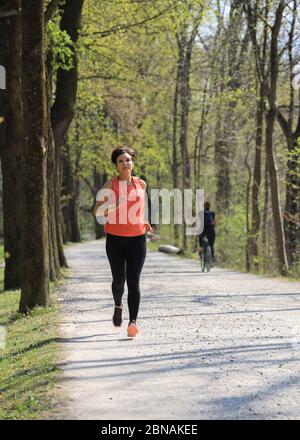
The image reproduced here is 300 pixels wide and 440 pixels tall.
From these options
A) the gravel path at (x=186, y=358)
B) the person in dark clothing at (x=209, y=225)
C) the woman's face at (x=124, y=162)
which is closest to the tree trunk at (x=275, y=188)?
the person in dark clothing at (x=209, y=225)

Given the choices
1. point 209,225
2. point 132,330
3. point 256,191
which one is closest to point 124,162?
point 132,330

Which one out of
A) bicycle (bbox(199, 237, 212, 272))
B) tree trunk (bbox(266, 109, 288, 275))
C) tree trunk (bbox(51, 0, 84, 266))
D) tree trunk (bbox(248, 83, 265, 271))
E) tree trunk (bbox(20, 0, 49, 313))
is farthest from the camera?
tree trunk (bbox(248, 83, 265, 271))

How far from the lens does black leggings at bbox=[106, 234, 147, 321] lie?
9547 mm

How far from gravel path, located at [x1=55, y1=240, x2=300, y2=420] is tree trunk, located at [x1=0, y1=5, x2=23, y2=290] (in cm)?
195

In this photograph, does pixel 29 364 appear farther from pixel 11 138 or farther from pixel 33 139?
pixel 11 138

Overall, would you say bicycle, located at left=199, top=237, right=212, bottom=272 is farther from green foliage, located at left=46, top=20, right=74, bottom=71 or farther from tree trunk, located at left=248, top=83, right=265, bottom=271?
green foliage, located at left=46, top=20, right=74, bottom=71

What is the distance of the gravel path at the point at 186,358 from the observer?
6270mm

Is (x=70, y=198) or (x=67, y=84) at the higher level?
(x=67, y=84)

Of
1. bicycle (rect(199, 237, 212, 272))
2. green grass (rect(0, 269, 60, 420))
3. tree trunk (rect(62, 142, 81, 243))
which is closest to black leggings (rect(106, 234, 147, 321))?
green grass (rect(0, 269, 60, 420))

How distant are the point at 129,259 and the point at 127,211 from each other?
59 centimetres

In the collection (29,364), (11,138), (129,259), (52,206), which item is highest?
(11,138)

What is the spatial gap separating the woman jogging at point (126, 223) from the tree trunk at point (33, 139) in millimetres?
2670

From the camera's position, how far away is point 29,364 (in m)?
8.37

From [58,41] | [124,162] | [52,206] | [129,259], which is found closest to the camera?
[124,162]
